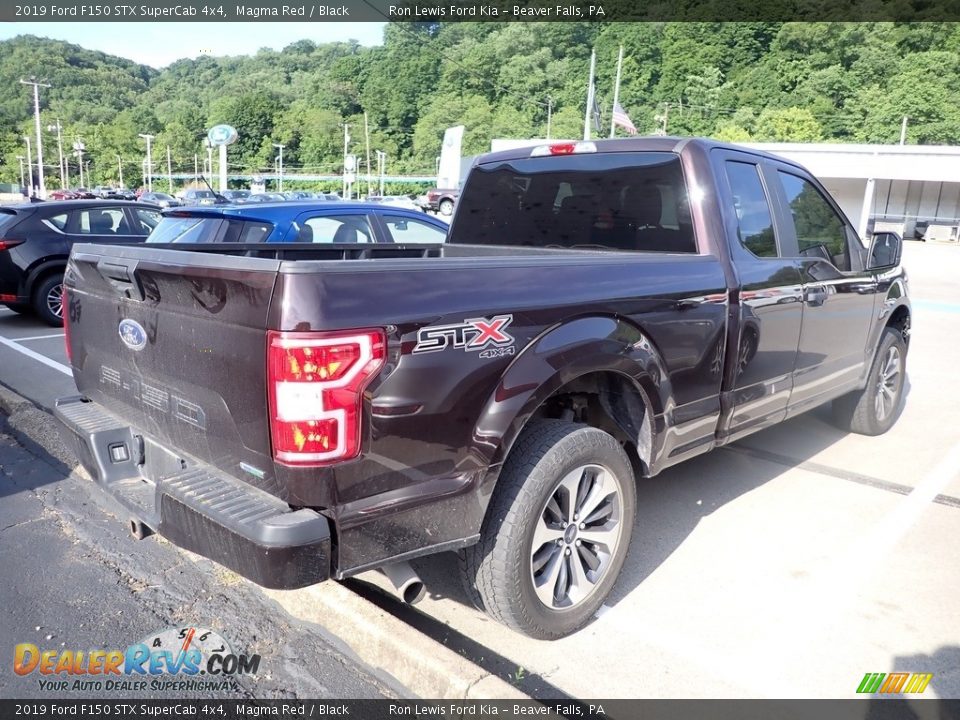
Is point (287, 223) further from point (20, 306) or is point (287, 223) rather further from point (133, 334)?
point (20, 306)

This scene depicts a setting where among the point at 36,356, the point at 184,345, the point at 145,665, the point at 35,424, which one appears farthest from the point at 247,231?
the point at 145,665

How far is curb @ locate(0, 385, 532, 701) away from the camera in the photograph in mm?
2405

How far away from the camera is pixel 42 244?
9445 mm

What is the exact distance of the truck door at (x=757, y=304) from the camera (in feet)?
12.0

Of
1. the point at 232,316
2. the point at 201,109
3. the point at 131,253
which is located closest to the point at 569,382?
the point at 232,316

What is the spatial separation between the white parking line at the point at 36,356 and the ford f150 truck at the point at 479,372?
425 centimetres

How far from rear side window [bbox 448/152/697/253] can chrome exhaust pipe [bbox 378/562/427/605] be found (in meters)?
2.14

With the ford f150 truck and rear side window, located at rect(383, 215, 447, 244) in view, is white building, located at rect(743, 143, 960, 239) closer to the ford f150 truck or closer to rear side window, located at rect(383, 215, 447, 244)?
rear side window, located at rect(383, 215, 447, 244)

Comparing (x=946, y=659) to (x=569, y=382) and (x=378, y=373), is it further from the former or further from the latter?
(x=378, y=373)

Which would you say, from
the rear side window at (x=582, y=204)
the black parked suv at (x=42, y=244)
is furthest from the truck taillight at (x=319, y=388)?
the black parked suv at (x=42, y=244)

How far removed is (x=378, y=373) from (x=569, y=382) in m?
1.01

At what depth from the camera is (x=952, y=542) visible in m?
3.86

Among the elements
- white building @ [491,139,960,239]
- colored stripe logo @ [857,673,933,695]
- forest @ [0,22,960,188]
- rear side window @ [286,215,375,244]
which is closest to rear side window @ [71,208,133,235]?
rear side window @ [286,215,375,244]

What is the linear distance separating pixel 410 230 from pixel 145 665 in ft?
18.8
